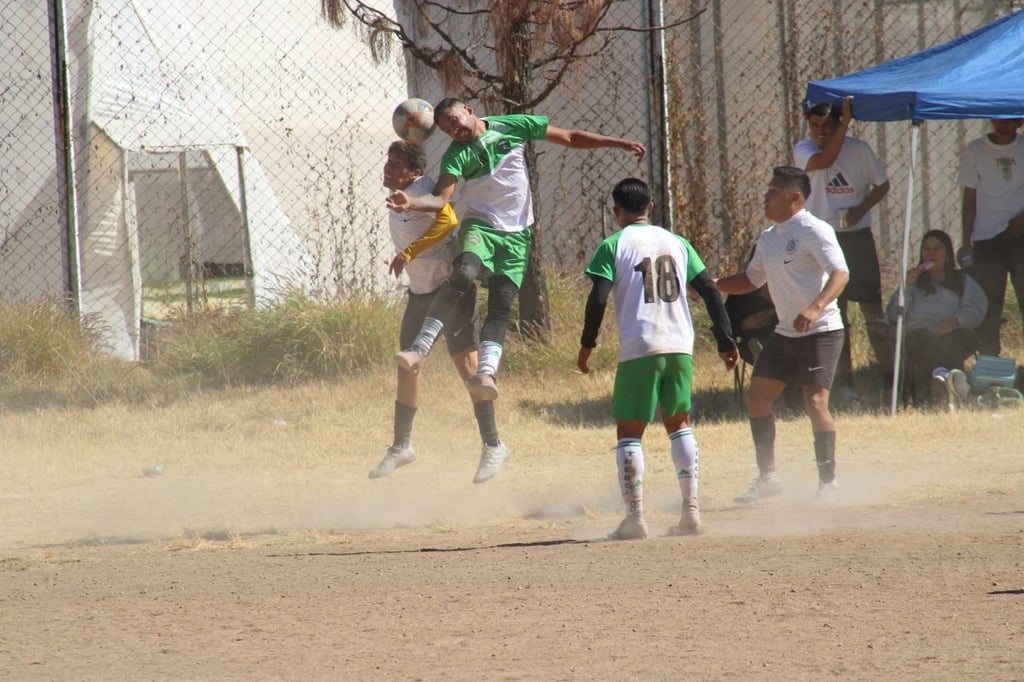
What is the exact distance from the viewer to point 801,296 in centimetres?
716

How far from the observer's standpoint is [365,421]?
10750 millimetres

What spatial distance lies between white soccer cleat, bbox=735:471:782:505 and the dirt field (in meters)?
0.10

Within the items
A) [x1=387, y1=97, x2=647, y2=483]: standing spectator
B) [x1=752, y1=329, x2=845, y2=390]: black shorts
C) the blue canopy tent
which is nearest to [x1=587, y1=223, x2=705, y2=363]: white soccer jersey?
[x1=752, y1=329, x2=845, y2=390]: black shorts

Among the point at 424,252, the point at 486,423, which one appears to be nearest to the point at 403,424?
the point at 486,423

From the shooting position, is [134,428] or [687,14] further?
[687,14]

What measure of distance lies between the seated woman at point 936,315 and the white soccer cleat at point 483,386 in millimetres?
4072

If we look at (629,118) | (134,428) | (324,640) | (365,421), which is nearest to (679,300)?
(324,640)

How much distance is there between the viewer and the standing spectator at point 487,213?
24.4 feet

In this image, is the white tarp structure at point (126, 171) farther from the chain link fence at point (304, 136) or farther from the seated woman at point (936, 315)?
the seated woman at point (936, 315)

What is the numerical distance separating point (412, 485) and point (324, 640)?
12.9 feet

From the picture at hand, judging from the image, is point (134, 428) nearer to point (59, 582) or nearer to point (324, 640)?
point (59, 582)

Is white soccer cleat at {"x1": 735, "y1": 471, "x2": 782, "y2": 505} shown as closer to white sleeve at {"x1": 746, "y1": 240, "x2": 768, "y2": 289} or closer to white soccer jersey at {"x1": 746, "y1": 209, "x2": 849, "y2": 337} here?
white soccer jersey at {"x1": 746, "y1": 209, "x2": 849, "y2": 337}

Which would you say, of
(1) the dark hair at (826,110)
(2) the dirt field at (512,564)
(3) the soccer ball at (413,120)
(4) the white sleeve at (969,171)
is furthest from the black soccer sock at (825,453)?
(4) the white sleeve at (969,171)

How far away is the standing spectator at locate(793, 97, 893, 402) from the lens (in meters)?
10.2
